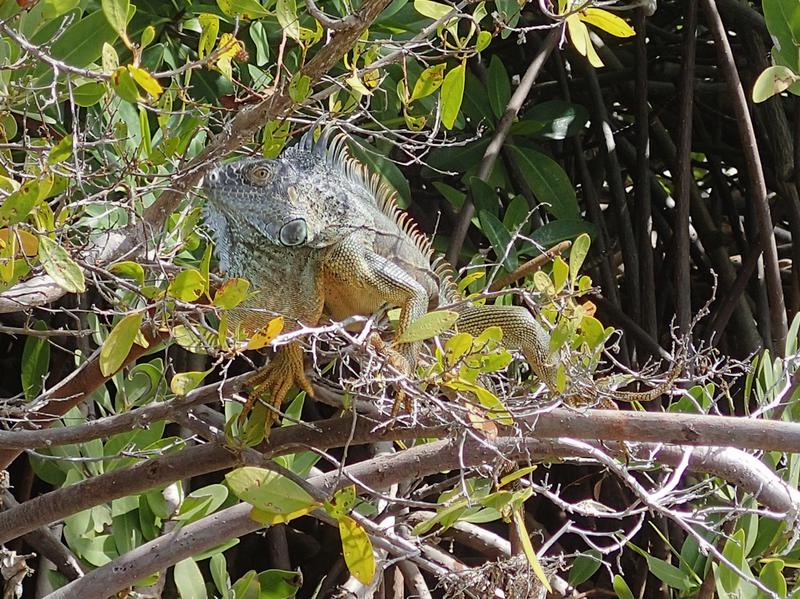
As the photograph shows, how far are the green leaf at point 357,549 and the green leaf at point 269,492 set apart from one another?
1.6 inches

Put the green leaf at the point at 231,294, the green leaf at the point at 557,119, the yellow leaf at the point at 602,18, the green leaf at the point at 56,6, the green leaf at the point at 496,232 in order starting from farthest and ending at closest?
the green leaf at the point at 557,119, the green leaf at the point at 496,232, the yellow leaf at the point at 602,18, the green leaf at the point at 56,6, the green leaf at the point at 231,294

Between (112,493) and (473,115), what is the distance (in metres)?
1.20

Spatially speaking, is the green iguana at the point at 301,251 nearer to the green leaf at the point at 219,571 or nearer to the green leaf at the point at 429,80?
the green leaf at the point at 429,80

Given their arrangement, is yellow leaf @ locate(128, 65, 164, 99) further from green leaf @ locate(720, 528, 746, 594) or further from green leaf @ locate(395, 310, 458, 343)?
green leaf @ locate(720, 528, 746, 594)

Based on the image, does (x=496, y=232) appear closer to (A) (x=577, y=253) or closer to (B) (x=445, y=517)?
(A) (x=577, y=253)

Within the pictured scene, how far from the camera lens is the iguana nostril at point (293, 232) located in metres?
1.54

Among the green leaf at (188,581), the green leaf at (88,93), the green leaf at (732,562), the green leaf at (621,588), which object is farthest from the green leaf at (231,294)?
the green leaf at (621,588)

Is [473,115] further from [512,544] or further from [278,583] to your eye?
[278,583]

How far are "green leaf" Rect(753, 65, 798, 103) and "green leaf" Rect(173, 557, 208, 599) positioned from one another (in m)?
1.17

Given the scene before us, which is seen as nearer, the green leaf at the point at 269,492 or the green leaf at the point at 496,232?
the green leaf at the point at 269,492

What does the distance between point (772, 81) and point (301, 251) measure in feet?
2.35

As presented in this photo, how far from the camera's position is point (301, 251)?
1.58 meters

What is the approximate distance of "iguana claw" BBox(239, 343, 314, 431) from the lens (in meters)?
1.50

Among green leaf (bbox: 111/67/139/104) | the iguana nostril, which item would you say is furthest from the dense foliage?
the iguana nostril
